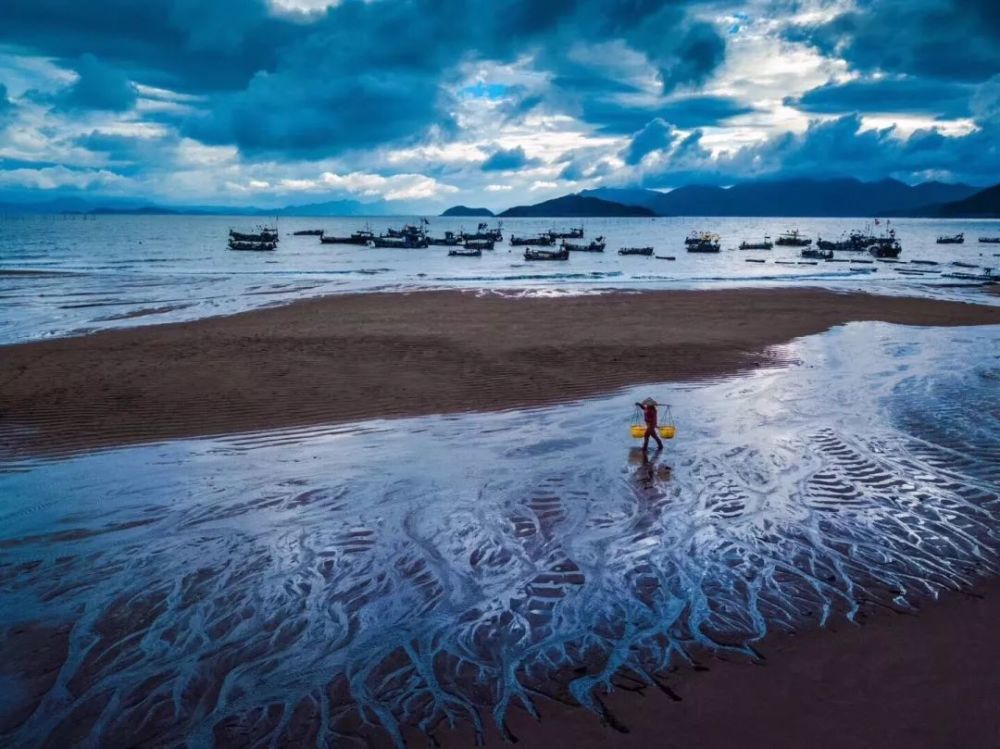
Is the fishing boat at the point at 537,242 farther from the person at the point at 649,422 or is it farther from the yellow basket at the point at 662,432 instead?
the person at the point at 649,422

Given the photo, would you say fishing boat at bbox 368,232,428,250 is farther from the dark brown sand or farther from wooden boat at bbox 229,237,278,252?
the dark brown sand

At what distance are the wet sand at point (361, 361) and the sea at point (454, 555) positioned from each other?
135 centimetres

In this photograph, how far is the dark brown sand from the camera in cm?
566

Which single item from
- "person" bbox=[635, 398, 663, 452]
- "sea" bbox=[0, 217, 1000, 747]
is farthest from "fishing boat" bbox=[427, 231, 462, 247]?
"person" bbox=[635, 398, 663, 452]

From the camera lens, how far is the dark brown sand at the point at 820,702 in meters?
5.66

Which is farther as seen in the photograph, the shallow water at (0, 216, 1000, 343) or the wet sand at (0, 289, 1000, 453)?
the shallow water at (0, 216, 1000, 343)

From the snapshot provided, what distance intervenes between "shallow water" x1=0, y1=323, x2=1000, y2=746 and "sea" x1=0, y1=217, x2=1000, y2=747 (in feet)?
0.13

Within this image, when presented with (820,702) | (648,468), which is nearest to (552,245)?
(648,468)

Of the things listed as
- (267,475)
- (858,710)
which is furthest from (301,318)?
(858,710)

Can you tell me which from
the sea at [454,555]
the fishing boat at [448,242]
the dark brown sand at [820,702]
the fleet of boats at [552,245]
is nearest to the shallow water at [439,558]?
the sea at [454,555]

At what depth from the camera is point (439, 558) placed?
29.7 ft

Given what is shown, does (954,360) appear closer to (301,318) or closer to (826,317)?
(826,317)

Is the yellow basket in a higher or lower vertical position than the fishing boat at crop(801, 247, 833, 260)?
higher

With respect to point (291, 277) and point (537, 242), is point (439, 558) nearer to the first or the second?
point (291, 277)
